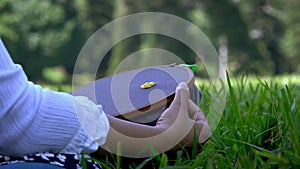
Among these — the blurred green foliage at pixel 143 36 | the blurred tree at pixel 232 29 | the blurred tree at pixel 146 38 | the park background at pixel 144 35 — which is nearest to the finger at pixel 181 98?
the park background at pixel 144 35

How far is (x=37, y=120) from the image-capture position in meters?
1.04

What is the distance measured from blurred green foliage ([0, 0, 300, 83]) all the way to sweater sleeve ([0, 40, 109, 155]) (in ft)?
38.7

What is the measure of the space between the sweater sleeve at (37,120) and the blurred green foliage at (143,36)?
11802 mm

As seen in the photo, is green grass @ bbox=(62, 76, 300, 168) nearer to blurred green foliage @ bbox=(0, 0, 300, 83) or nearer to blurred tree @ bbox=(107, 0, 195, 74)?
blurred tree @ bbox=(107, 0, 195, 74)

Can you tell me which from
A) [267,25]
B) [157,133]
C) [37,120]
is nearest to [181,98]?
[157,133]

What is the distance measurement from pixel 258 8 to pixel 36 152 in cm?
1636

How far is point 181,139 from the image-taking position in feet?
3.73

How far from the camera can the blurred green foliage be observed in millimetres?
14812

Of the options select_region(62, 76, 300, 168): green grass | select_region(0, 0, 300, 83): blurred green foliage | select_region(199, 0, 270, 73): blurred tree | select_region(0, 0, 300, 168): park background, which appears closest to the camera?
select_region(62, 76, 300, 168): green grass

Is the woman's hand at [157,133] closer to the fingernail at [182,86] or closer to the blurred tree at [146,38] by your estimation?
the fingernail at [182,86]

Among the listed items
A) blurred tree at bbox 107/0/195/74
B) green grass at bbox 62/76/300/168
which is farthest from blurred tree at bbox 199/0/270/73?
green grass at bbox 62/76/300/168

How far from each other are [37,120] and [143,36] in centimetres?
1385

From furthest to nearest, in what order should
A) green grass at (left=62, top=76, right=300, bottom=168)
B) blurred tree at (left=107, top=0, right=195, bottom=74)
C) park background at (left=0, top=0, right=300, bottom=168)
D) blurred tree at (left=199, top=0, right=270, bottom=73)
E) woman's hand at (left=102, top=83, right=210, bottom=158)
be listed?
blurred tree at (left=199, top=0, right=270, bottom=73) → park background at (left=0, top=0, right=300, bottom=168) → blurred tree at (left=107, top=0, right=195, bottom=74) → woman's hand at (left=102, top=83, right=210, bottom=158) → green grass at (left=62, top=76, right=300, bottom=168)

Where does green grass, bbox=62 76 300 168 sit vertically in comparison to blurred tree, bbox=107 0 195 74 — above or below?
below
